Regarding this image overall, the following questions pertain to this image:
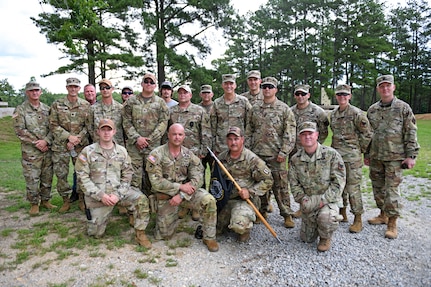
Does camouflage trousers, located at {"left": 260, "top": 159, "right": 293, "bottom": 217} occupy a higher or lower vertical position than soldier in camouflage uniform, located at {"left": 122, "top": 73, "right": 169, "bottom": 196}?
lower

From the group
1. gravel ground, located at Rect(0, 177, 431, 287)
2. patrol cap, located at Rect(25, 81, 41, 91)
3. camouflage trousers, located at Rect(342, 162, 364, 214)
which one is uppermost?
patrol cap, located at Rect(25, 81, 41, 91)

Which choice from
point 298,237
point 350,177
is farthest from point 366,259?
point 350,177

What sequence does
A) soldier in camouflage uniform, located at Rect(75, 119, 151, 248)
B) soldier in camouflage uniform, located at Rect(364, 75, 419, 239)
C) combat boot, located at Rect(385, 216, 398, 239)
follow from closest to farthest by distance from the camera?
soldier in camouflage uniform, located at Rect(75, 119, 151, 248) → combat boot, located at Rect(385, 216, 398, 239) → soldier in camouflage uniform, located at Rect(364, 75, 419, 239)

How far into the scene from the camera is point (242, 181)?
4.99 meters

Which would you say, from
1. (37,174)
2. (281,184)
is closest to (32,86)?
(37,174)

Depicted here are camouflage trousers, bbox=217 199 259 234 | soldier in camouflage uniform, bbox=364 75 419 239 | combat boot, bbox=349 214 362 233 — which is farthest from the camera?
combat boot, bbox=349 214 362 233

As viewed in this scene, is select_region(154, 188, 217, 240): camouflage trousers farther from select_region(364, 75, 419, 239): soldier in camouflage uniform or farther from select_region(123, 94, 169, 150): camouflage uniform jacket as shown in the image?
select_region(364, 75, 419, 239): soldier in camouflage uniform

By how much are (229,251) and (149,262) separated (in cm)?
110

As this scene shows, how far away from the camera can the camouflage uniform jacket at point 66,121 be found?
5892 mm

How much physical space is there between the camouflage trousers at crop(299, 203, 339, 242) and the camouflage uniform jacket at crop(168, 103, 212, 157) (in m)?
2.13

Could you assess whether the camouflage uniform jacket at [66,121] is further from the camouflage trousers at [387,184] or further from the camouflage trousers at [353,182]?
the camouflage trousers at [387,184]

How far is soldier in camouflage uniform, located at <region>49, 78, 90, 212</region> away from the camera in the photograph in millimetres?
5898

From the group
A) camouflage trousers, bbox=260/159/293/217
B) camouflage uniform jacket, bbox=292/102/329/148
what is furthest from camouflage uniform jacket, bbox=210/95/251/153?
camouflage uniform jacket, bbox=292/102/329/148

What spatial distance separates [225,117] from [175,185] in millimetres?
1731
